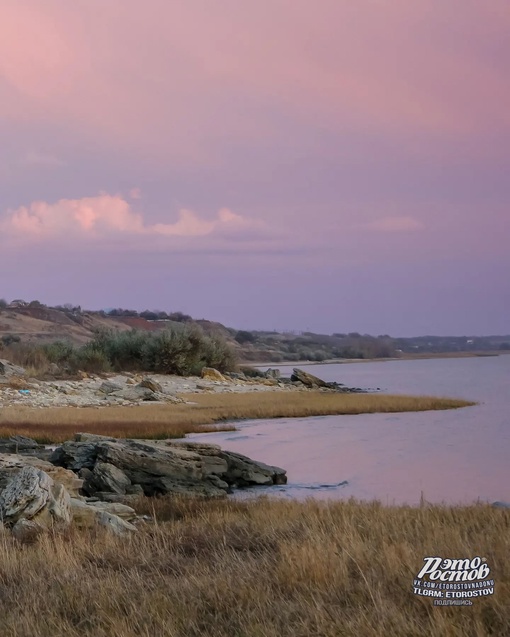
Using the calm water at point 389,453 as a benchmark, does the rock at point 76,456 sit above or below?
above

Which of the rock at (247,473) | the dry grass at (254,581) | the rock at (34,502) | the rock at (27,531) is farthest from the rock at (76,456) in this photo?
the dry grass at (254,581)

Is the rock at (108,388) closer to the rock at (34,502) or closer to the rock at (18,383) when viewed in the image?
the rock at (18,383)

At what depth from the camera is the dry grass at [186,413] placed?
24375 millimetres

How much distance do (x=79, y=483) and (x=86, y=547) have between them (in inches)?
218

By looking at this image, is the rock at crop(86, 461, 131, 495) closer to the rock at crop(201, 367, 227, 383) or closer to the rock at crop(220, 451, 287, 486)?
the rock at crop(220, 451, 287, 486)

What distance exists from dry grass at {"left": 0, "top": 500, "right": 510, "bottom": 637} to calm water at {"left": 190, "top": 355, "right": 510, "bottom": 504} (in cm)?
567

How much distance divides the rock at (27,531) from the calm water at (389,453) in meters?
6.48

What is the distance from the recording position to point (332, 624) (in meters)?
4.97

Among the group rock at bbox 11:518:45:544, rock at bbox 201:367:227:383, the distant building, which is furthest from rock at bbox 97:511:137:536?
the distant building

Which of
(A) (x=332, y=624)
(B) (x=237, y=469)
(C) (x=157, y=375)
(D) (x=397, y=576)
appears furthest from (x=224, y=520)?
(C) (x=157, y=375)

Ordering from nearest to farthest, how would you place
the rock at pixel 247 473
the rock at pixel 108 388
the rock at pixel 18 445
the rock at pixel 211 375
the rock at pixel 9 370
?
1. the rock at pixel 247 473
2. the rock at pixel 18 445
3. the rock at pixel 108 388
4. the rock at pixel 9 370
5. the rock at pixel 211 375

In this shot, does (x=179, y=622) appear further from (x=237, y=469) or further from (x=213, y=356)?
(x=213, y=356)

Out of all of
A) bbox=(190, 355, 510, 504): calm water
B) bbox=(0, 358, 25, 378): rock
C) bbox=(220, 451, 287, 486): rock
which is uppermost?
bbox=(0, 358, 25, 378): rock

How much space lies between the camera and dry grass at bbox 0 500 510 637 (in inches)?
203
